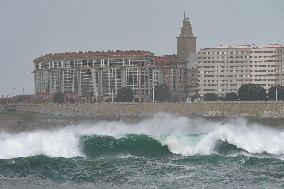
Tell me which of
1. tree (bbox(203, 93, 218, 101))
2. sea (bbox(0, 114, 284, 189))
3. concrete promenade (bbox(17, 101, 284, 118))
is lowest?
sea (bbox(0, 114, 284, 189))

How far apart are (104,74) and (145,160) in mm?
129454

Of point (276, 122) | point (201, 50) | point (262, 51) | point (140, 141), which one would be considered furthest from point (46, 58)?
point (140, 141)

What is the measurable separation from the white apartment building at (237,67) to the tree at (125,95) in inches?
808

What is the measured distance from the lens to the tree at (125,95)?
149750 millimetres

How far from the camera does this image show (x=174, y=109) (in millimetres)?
123875

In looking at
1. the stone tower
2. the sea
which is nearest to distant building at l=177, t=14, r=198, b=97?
the stone tower

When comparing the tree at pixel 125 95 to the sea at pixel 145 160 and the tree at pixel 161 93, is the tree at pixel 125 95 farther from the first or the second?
the sea at pixel 145 160

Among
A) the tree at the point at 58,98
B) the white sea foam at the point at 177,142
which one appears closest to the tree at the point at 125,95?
the tree at the point at 58,98

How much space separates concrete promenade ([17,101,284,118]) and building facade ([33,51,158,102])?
1002 inches

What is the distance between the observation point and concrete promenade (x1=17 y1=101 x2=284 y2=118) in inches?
4692

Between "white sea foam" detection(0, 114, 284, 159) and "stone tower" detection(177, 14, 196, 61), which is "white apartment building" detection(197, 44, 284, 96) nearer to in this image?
"stone tower" detection(177, 14, 196, 61)

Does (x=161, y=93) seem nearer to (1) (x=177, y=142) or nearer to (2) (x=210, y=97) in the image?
(2) (x=210, y=97)

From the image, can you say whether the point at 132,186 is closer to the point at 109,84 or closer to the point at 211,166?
the point at 211,166

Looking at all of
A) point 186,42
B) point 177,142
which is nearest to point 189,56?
point 186,42
